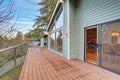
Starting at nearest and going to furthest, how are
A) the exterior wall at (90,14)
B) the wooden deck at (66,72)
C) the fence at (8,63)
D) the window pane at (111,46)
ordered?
the fence at (8,63), the wooden deck at (66,72), the window pane at (111,46), the exterior wall at (90,14)

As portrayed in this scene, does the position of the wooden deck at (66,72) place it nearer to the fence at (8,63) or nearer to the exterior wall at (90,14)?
the fence at (8,63)

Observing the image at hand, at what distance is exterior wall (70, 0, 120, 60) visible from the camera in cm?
423

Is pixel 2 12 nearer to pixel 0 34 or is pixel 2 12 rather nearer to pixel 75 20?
pixel 0 34

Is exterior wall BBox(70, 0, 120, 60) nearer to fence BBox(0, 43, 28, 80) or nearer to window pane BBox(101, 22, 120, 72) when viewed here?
window pane BBox(101, 22, 120, 72)

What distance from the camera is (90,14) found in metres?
5.64

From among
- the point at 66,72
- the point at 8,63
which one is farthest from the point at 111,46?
the point at 8,63

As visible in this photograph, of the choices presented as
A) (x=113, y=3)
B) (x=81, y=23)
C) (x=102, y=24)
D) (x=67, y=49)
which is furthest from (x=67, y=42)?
(x=113, y=3)

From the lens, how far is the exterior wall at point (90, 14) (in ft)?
13.9

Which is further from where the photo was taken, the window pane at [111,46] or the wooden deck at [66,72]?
the window pane at [111,46]

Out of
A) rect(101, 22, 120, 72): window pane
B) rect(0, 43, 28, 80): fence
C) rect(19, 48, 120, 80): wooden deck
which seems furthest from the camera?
rect(101, 22, 120, 72): window pane

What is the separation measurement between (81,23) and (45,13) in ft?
76.6

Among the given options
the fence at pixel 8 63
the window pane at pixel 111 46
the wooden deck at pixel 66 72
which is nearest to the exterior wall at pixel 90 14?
the window pane at pixel 111 46

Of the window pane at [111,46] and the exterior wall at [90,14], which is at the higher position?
the exterior wall at [90,14]

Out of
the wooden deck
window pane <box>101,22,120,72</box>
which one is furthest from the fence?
window pane <box>101,22,120,72</box>
